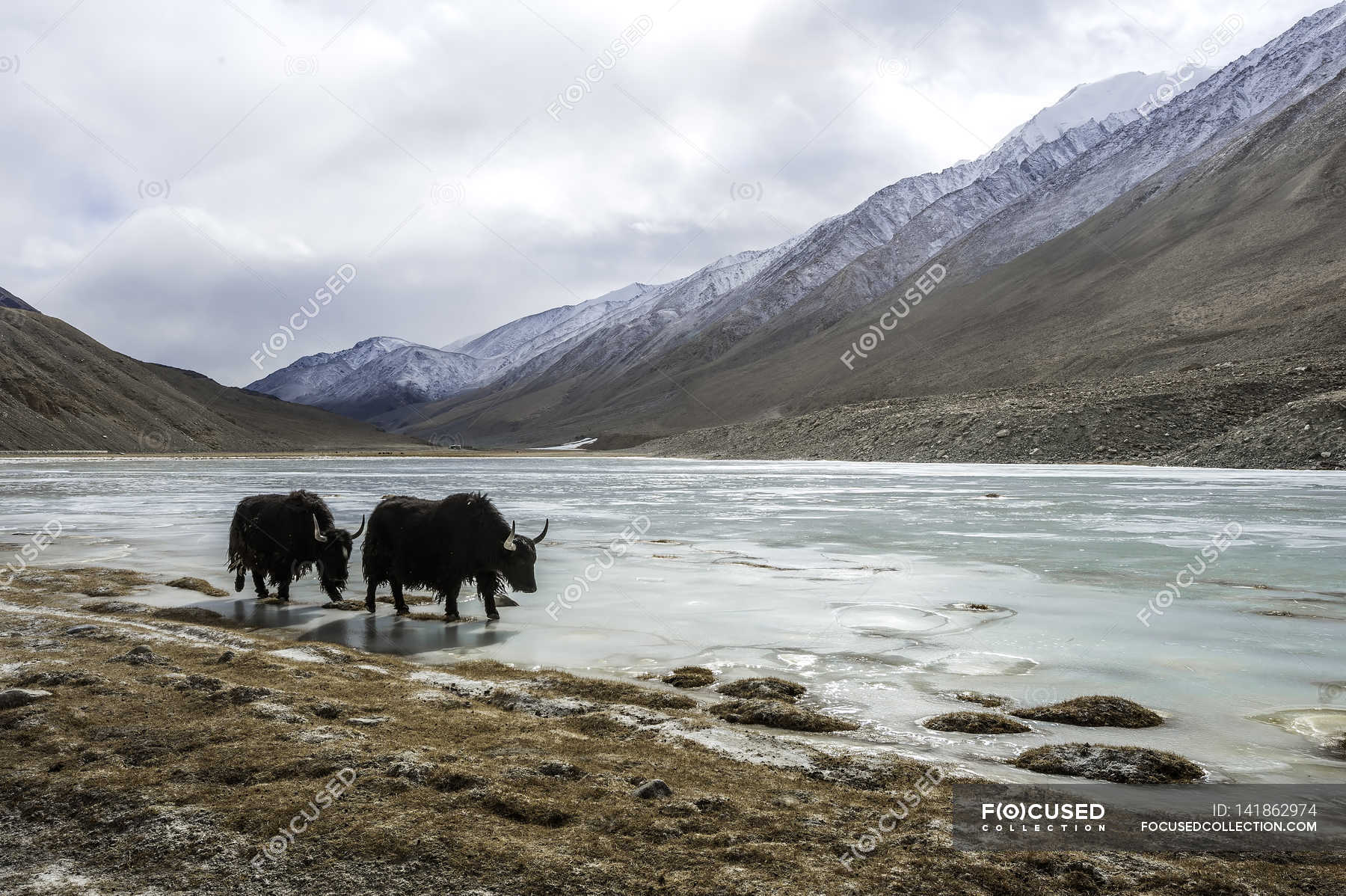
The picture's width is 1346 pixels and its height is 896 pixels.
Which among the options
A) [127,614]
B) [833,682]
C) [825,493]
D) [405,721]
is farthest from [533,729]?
[825,493]

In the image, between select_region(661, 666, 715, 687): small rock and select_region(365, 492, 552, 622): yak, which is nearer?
select_region(661, 666, 715, 687): small rock

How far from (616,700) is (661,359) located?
7009 inches

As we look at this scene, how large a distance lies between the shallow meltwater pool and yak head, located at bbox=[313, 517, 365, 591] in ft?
1.40

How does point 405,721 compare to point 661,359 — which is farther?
point 661,359

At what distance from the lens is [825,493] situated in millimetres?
27891

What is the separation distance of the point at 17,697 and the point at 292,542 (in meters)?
5.46

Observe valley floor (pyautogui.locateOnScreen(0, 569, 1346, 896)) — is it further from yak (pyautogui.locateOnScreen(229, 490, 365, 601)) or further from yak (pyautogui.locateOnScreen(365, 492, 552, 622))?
yak (pyautogui.locateOnScreen(229, 490, 365, 601))

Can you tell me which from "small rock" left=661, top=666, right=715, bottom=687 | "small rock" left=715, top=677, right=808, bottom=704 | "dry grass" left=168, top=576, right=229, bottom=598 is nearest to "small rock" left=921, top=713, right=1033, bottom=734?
"small rock" left=715, top=677, right=808, bottom=704

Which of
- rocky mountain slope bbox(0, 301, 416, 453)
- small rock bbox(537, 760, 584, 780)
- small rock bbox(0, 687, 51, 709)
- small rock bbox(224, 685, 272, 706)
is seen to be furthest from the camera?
rocky mountain slope bbox(0, 301, 416, 453)

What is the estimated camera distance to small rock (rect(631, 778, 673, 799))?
4113 millimetres

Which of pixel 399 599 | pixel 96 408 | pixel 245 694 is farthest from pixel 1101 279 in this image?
pixel 96 408

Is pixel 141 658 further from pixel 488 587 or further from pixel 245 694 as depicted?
pixel 488 587

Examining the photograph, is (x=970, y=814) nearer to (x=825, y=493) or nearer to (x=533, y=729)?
(x=533, y=729)

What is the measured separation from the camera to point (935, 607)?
30.6 feet
